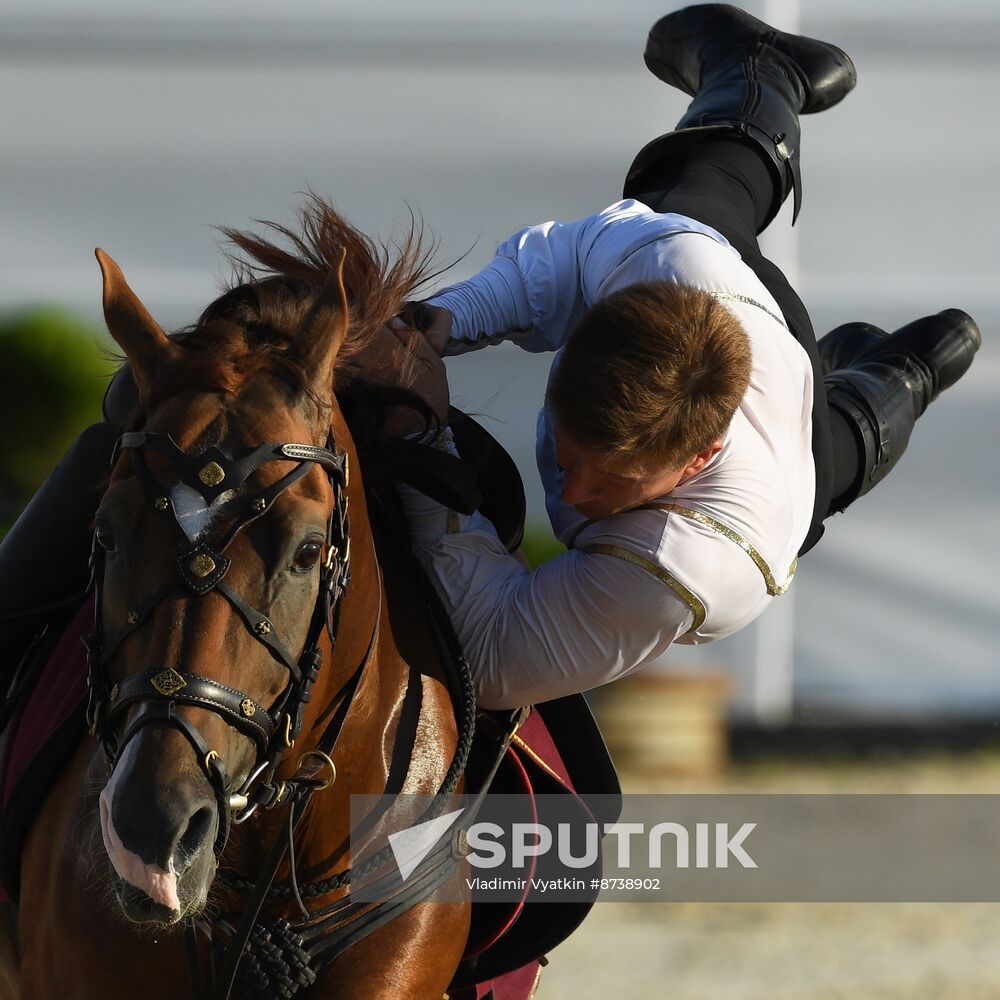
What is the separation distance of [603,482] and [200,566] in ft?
1.60

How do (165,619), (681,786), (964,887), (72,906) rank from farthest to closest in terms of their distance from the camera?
(681,786) < (964,887) < (72,906) < (165,619)

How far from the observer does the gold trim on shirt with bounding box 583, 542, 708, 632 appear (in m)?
1.40

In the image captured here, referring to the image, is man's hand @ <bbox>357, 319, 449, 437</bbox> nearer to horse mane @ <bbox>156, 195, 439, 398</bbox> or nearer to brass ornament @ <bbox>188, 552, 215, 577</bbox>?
horse mane @ <bbox>156, 195, 439, 398</bbox>

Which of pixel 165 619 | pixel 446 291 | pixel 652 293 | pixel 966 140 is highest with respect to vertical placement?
pixel 966 140

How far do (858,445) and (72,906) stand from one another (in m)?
1.24

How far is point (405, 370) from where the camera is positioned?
143cm

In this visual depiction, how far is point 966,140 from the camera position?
13.7 ft

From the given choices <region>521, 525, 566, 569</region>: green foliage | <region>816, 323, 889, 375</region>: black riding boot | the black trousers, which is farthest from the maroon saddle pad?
<region>521, 525, 566, 569</region>: green foliage

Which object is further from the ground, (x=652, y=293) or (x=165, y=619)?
(x=652, y=293)

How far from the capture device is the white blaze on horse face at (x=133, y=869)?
1.08 meters

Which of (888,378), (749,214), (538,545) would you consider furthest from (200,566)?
(538,545)

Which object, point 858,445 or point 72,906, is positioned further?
point 858,445

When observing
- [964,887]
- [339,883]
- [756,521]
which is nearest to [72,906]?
[339,883]

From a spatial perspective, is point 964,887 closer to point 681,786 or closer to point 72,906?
point 681,786
